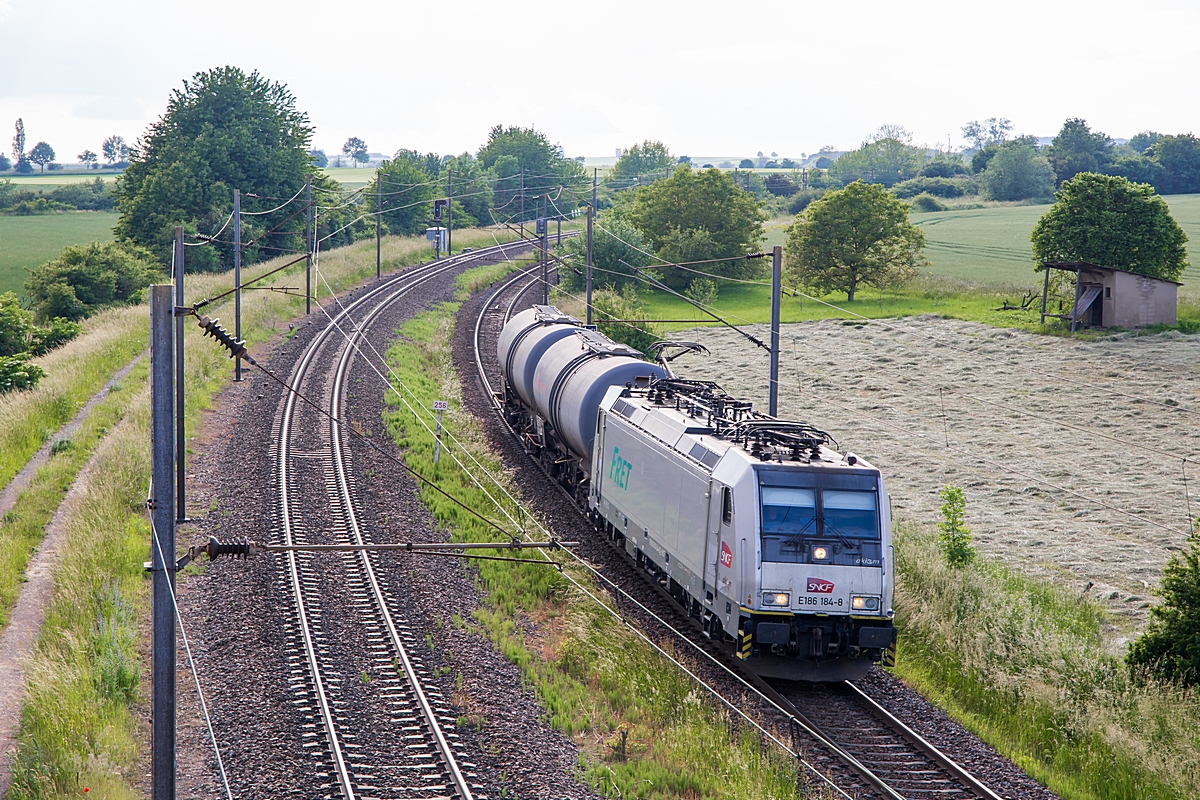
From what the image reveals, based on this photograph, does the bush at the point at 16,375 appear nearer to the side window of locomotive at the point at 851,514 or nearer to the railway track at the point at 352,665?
the railway track at the point at 352,665

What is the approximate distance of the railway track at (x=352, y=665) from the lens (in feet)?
42.8

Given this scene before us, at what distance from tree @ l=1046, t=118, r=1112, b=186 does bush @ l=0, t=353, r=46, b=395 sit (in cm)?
13430

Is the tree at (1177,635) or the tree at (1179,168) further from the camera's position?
the tree at (1179,168)

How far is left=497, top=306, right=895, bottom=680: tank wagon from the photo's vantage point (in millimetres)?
15242

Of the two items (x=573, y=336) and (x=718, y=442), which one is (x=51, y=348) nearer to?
(x=573, y=336)

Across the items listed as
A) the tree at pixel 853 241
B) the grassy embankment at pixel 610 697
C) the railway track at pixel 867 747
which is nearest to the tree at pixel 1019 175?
the tree at pixel 853 241

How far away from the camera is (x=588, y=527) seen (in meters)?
24.2

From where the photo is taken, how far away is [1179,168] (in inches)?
5354

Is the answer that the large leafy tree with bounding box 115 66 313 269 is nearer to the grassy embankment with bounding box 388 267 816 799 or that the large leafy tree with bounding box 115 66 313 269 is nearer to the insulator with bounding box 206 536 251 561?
the grassy embankment with bounding box 388 267 816 799

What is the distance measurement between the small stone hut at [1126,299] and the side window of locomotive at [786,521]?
40.7 m

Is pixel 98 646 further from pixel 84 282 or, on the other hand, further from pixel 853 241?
pixel 853 241

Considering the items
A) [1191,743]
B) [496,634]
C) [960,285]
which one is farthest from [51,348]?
[960,285]

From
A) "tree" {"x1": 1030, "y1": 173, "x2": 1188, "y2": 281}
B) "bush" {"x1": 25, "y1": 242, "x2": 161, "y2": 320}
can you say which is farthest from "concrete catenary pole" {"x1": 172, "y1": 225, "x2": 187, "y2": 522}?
"tree" {"x1": 1030, "y1": 173, "x2": 1188, "y2": 281}

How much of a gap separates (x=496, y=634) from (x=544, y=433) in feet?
38.2
